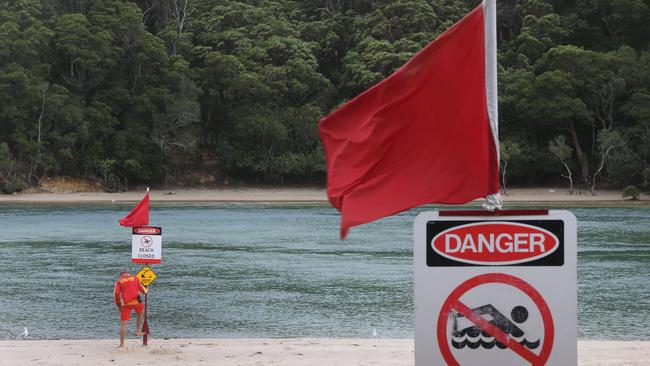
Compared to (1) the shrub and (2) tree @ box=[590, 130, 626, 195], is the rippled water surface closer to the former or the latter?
(1) the shrub

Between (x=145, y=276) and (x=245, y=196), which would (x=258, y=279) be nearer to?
(x=145, y=276)

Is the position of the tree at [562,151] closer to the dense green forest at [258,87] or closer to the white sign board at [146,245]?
the dense green forest at [258,87]

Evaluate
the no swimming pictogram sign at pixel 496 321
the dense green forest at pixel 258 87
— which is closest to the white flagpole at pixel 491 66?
the no swimming pictogram sign at pixel 496 321

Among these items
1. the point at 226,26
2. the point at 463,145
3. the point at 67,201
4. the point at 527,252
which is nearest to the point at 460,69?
the point at 463,145

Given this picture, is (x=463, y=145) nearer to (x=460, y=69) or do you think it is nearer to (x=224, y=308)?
(x=460, y=69)

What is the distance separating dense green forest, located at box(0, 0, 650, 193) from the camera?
73.4 metres

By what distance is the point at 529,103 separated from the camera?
248 feet

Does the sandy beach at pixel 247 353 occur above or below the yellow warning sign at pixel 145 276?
below

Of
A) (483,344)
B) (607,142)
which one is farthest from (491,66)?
(607,142)

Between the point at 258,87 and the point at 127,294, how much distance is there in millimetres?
64845

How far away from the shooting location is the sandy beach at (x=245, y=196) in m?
71.9

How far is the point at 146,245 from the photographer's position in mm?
14969

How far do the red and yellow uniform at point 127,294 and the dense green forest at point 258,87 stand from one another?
60307 millimetres

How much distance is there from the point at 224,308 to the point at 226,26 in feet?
218
